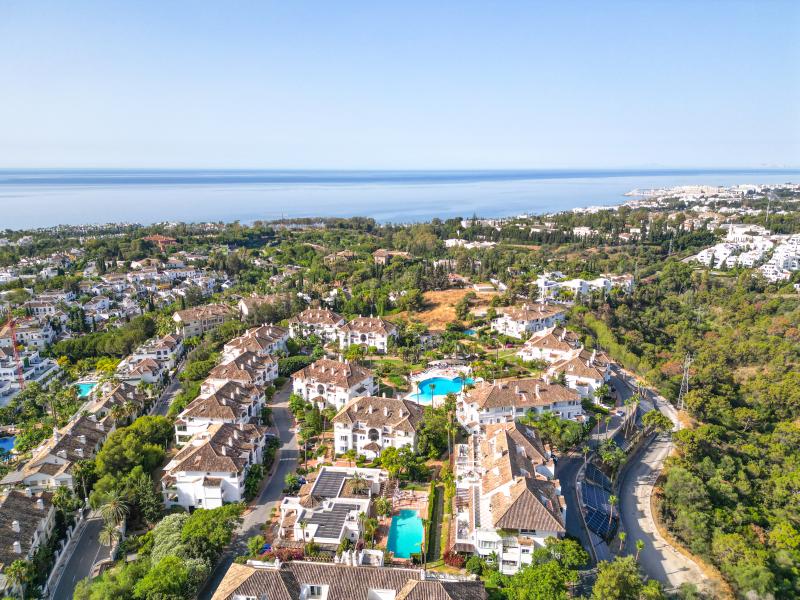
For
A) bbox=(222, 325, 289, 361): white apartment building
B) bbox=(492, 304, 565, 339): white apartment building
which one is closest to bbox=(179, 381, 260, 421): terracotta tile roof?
bbox=(222, 325, 289, 361): white apartment building

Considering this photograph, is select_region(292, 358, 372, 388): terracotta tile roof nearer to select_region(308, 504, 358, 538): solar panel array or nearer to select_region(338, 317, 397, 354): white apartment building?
select_region(338, 317, 397, 354): white apartment building

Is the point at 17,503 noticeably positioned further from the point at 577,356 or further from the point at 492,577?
the point at 577,356

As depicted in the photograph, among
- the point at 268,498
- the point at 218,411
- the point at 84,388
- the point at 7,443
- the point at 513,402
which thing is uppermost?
the point at 513,402

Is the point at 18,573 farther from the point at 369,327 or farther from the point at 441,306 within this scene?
the point at 441,306

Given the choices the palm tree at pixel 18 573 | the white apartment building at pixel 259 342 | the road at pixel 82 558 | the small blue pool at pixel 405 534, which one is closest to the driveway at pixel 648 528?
the small blue pool at pixel 405 534

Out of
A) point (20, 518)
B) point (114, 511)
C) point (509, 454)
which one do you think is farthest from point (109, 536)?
point (509, 454)

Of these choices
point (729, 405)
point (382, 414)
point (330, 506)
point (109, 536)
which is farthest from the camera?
point (729, 405)
